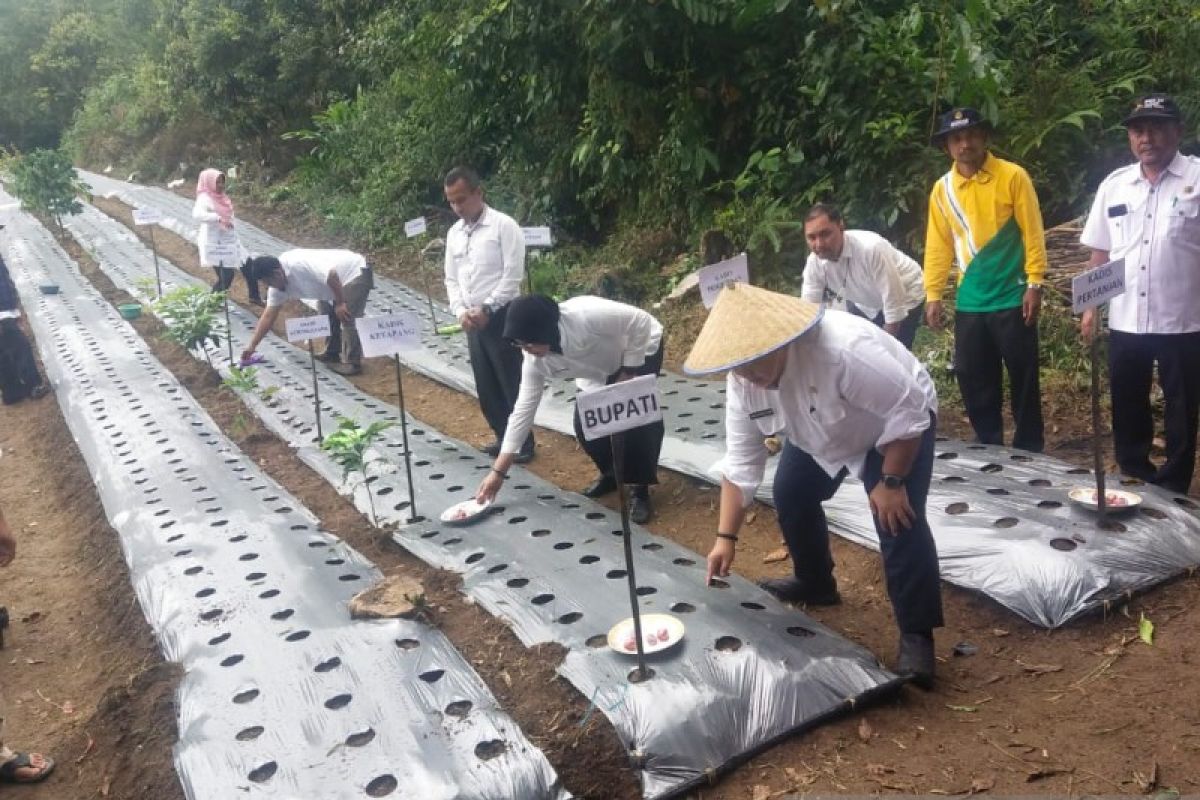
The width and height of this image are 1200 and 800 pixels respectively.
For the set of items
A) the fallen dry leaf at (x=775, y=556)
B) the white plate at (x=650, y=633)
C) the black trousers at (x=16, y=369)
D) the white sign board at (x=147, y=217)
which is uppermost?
the white sign board at (x=147, y=217)

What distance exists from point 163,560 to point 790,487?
9.13 feet

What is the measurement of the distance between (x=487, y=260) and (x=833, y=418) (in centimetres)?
286

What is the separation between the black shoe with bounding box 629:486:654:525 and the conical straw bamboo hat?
200 centimetres

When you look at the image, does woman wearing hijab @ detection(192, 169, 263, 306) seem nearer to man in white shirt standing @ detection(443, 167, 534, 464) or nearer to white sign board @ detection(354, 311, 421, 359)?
man in white shirt standing @ detection(443, 167, 534, 464)

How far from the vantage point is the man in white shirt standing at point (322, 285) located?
6.90 meters

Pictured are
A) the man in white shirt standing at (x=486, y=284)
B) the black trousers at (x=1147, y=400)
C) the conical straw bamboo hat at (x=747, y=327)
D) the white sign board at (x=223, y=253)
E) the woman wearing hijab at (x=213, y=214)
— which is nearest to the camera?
the conical straw bamboo hat at (x=747, y=327)

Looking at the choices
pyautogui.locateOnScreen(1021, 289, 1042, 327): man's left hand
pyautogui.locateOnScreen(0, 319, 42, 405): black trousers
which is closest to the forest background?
pyautogui.locateOnScreen(1021, 289, 1042, 327): man's left hand

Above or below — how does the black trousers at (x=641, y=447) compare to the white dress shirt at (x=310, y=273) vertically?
below

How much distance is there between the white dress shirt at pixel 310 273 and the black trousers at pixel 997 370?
184 inches

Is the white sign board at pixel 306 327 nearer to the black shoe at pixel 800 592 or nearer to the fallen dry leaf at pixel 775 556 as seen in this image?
the fallen dry leaf at pixel 775 556

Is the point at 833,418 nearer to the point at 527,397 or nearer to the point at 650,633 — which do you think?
the point at 650,633

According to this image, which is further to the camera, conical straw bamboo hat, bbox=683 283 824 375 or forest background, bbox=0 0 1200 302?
forest background, bbox=0 0 1200 302

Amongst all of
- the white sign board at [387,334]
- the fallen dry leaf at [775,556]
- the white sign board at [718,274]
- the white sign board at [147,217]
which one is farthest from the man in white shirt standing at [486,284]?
the white sign board at [147,217]

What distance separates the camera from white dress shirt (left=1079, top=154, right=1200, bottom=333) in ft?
11.3
